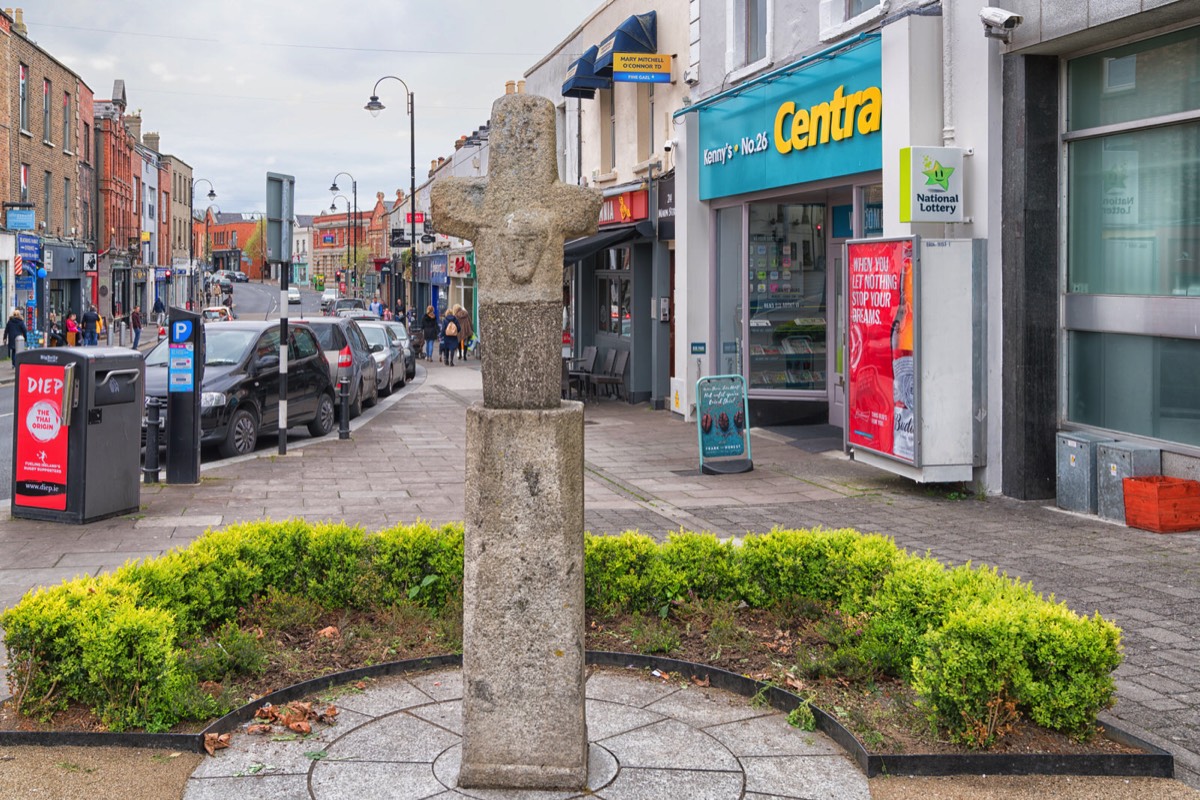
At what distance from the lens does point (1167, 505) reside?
31.6 ft

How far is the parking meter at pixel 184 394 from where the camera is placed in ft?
40.2

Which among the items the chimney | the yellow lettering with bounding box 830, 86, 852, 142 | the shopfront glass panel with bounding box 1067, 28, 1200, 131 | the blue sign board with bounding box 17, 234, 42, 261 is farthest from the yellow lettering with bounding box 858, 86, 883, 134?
the chimney

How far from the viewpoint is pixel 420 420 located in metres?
20.0

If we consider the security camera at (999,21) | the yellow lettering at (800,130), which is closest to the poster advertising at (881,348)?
the security camera at (999,21)

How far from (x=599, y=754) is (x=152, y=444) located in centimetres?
885

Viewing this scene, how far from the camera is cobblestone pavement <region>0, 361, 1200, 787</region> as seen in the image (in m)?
6.69

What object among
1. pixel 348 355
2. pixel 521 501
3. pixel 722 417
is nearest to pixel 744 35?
pixel 722 417

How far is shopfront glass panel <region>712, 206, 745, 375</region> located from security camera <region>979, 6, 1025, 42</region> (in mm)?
7196

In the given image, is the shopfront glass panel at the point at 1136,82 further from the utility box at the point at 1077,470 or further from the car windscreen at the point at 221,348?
the car windscreen at the point at 221,348

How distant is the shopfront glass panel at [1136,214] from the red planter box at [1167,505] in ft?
5.23

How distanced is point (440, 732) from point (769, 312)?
12.8 metres

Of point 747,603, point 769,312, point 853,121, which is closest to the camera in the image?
point 747,603

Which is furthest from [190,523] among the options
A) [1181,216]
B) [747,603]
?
[1181,216]

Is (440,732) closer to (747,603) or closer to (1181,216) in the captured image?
(747,603)
